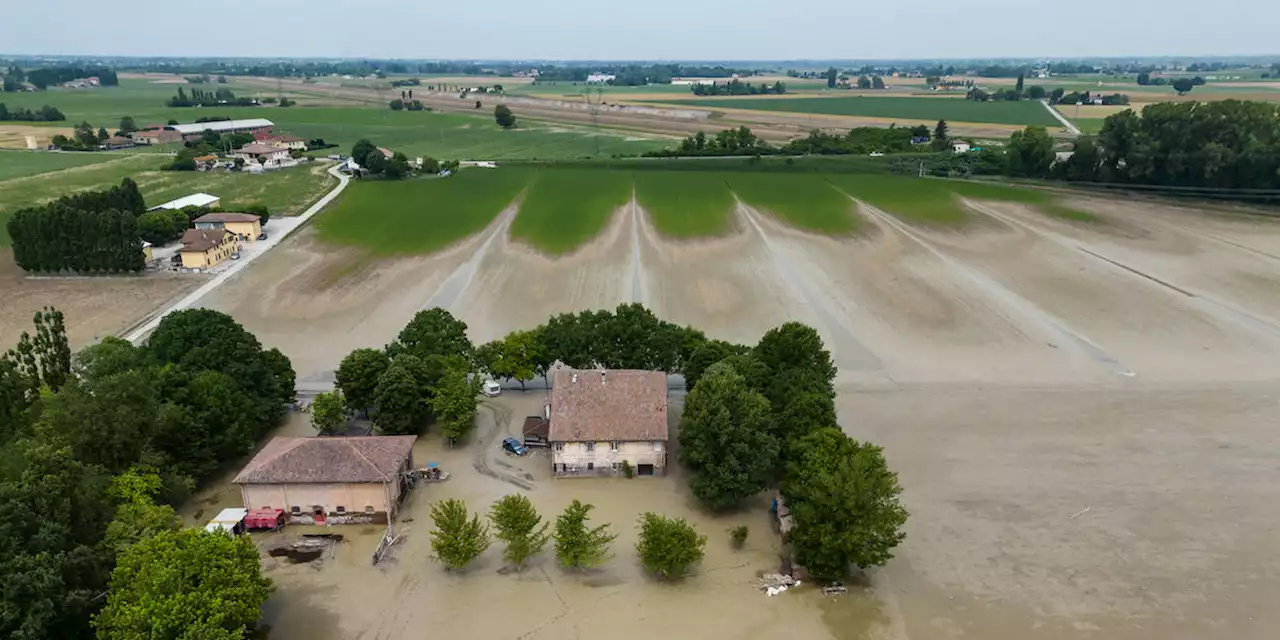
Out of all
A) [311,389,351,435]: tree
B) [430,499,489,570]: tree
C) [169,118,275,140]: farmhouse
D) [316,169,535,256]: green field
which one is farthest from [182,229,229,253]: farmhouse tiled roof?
[169,118,275,140]: farmhouse

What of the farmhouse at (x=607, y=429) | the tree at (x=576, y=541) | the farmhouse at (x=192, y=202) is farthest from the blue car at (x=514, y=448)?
the farmhouse at (x=192, y=202)

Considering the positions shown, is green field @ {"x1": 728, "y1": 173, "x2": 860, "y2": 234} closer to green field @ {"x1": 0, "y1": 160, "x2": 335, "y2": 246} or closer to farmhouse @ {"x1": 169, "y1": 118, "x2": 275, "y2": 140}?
green field @ {"x1": 0, "y1": 160, "x2": 335, "y2": 246}

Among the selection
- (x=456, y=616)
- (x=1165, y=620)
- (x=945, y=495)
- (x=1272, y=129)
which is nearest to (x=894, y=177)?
(x=1272, y=129)

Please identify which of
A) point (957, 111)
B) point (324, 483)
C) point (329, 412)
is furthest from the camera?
point (957, 111)

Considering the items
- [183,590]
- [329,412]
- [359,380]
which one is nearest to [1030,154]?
[359,380]

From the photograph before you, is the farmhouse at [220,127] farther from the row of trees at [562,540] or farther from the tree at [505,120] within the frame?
the row of trees at [562,540]

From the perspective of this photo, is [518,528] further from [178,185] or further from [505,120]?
[505,120]

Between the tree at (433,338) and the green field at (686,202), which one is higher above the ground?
the green field at (686,202)
